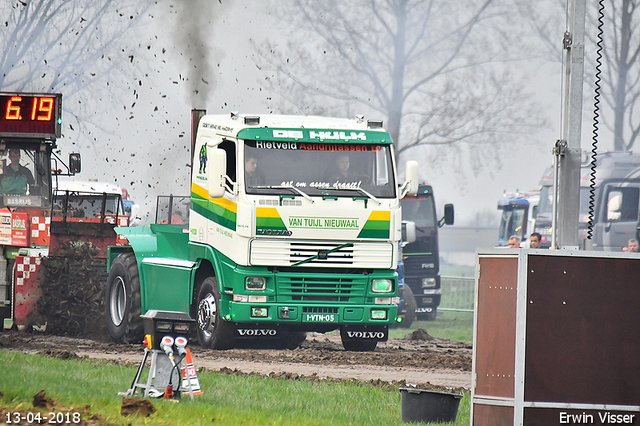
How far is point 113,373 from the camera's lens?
11.2 m

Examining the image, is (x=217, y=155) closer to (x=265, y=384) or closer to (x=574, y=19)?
(x=265, y=384)

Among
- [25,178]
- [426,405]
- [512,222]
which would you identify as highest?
[512,222]

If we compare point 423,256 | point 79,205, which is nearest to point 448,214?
point 423,256

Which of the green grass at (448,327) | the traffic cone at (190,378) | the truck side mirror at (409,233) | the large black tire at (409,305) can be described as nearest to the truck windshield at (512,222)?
the green grass at (448,327)

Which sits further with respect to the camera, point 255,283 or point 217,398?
point 255,283

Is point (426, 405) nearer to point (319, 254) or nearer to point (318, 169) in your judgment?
point (319, 254)

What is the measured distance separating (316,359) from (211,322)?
1.69m


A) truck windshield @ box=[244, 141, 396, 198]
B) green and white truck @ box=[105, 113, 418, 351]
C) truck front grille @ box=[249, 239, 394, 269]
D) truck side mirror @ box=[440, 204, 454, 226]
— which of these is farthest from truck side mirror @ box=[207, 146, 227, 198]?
truck side mirror @ box=[440, 204, 454, 226]

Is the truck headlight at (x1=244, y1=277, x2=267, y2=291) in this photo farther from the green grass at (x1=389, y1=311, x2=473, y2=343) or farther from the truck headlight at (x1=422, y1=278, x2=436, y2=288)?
the truck headlight at (x1=422, y1=278, x2=436, y2=288)

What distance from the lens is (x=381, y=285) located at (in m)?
13.2

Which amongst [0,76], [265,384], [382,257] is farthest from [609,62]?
[265,384]

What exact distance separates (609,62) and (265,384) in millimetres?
26221

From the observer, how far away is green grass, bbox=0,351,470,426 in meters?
8.45

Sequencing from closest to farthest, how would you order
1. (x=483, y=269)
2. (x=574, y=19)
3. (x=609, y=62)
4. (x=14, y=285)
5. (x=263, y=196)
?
(x=483, y=269) < (x=574, y=19) < (x=263, y=196) < (x=14, y=285) < (x=609, y=62)
